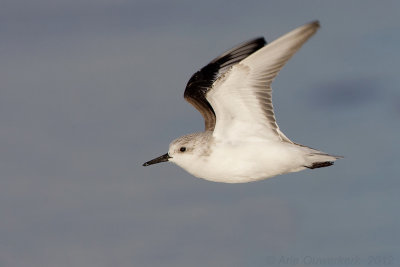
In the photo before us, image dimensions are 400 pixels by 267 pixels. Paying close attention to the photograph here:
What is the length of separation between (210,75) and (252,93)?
7.44 ft

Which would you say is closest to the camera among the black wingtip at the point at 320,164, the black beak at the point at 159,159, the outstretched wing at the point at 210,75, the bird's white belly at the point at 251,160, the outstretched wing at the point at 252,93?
the outstretched wing at the point at 252,93

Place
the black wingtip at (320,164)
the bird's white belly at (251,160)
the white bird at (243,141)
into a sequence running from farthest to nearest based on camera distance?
the black wingtip at (320,164) → the bird's white belly at (251,160) → the white bird at (243,141)

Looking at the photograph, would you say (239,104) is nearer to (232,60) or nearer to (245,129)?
(245,129)

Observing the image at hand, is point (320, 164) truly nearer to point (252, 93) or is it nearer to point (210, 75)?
point (252, 93)

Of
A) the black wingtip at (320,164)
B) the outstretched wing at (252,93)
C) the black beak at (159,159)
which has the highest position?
the outstretched wing at (252,93)

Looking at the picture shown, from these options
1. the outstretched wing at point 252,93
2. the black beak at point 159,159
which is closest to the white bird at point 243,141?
the outstretched wing at point 252,93

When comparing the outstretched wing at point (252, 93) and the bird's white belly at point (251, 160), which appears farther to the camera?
the bird's white belly at point (251, 160)

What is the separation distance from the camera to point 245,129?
14562 millimetres

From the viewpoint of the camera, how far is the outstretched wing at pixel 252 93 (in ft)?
43.0

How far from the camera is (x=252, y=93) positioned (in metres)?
14.1

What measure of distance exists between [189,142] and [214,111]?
2.87 feet

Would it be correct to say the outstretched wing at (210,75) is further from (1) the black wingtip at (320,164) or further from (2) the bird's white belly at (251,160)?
(1) the black wingtip at (320,164)

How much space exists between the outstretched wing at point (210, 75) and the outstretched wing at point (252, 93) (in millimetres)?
1213

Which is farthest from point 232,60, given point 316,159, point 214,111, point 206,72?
point 316,159
